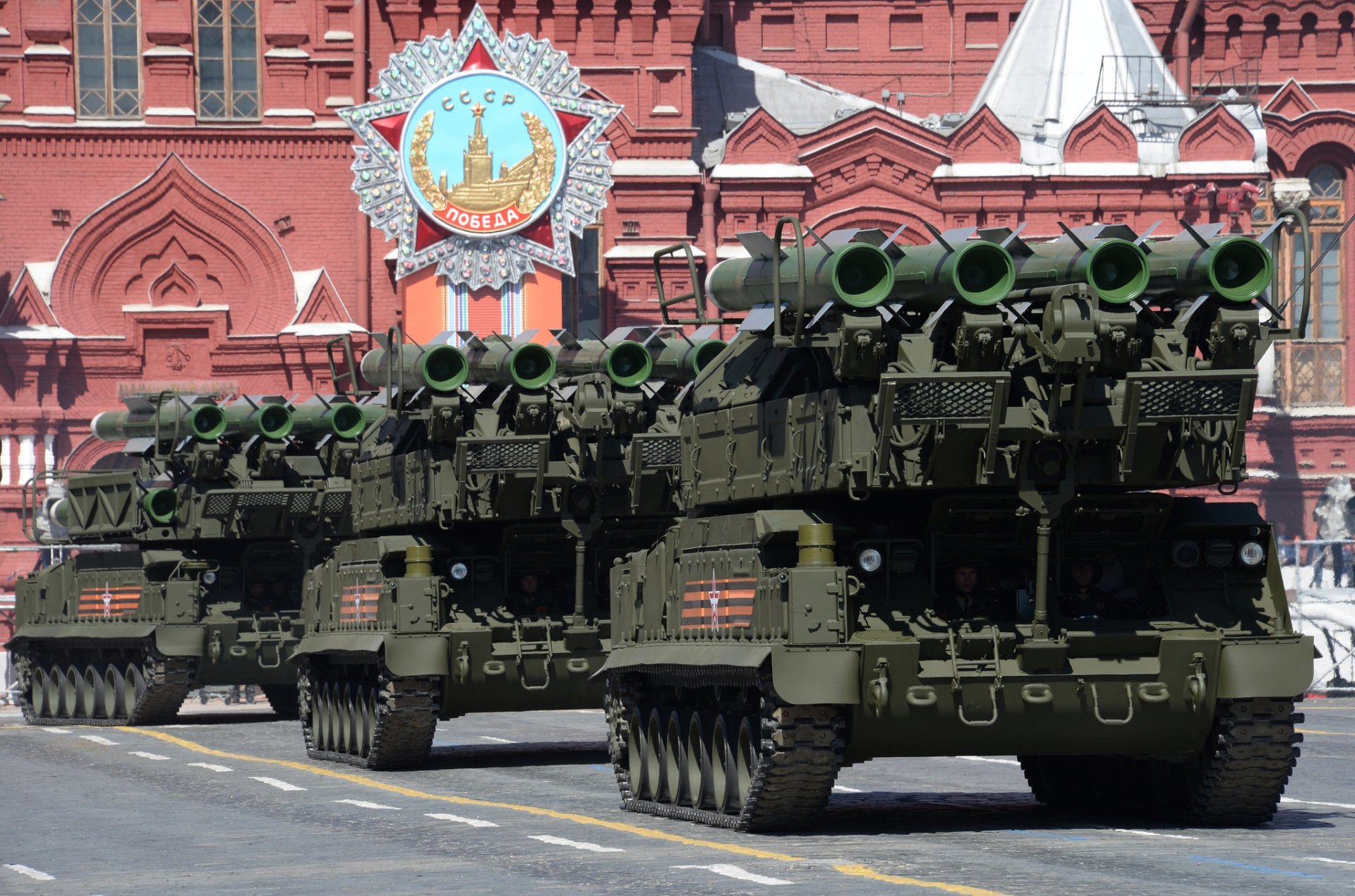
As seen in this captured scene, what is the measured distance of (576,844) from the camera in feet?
53.4

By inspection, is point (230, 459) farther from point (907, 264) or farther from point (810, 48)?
point (810, 48)

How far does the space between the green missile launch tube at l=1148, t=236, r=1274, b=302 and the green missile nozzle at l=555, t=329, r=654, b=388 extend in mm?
8184

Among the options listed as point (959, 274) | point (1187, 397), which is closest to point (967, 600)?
point (1187, 397)

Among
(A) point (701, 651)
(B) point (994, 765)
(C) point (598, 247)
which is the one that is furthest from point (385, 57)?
(A) point (701, 651)

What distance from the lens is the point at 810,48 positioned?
5666 centimetres

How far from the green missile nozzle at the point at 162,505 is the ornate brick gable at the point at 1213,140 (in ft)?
82.8

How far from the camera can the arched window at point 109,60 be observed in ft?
170

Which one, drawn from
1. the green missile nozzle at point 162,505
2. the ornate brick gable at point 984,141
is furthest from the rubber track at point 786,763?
the ornate brick gable at point 984,141

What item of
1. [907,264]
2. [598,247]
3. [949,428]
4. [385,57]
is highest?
[385,57]

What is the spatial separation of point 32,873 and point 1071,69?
1633 inches

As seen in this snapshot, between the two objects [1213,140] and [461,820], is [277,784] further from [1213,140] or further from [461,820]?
[1213,140]

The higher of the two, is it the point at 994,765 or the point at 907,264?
the point at 907,264

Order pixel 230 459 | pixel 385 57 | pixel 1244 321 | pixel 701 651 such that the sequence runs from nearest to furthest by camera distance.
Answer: pixel 1244 321 < pixel 701 651 < pixel 230 459 < pixel 385 57

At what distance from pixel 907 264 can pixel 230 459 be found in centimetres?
1864
